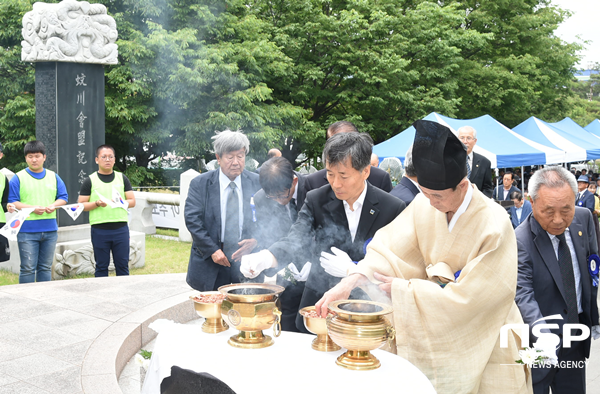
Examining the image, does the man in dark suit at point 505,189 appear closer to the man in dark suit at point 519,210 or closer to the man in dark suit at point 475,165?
the man in dark suit at point 519,210

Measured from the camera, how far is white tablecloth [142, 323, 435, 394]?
77.5 inches

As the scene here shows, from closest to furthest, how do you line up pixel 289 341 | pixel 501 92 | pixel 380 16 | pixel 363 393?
pixel 363 393 → pixel 289 341 → pixel 380 16 → pixel 501 92

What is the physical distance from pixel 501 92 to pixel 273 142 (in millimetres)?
10132

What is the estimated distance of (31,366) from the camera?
3.96 m

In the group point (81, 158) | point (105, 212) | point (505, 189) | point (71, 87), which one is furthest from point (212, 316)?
point (505, 189)

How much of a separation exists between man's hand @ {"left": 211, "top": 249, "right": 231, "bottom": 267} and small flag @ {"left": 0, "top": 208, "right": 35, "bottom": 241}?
3088mm

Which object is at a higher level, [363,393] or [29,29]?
[29,29]

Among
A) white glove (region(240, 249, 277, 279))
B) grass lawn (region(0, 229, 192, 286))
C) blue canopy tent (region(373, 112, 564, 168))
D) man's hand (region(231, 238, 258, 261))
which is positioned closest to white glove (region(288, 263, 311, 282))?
white glove (region(240, 249, 277, 279))

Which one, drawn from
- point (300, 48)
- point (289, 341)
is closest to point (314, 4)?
point (300, 48)

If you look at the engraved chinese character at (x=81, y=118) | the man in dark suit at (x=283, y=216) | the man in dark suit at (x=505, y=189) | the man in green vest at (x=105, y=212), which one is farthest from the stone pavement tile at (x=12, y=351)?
the man in dark suit at (x=505, y=189)

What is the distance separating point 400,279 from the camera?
7.47 ft

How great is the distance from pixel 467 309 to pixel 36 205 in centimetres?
588

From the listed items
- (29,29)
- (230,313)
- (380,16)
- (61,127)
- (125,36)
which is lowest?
(230,313)

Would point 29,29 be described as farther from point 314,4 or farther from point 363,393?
point 314,4
